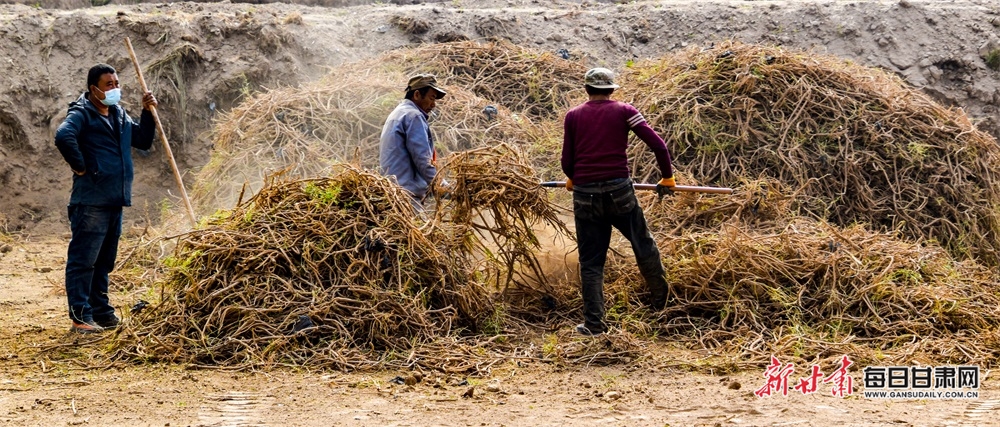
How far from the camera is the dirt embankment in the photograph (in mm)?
12273

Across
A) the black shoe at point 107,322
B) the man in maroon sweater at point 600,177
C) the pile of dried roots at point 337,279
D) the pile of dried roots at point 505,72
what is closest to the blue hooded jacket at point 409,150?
the pile of dried roots at point 337,279

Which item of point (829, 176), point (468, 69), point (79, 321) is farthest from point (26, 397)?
point (468, 69)

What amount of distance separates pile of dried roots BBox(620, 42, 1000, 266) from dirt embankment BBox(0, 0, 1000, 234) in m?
4.42

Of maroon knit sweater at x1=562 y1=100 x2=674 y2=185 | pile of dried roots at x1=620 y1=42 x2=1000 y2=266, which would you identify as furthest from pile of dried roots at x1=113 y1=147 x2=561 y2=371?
pile of dried roots at x1=620 y1=42 x2=1000 y2=266

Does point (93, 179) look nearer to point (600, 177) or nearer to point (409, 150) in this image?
point (409, 150)

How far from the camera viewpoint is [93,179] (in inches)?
237

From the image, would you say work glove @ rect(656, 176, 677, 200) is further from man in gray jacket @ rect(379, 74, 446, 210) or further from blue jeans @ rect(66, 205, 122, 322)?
blue jeans @ rect(66, 205, 122, 322)

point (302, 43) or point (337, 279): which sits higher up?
point (302, 43)

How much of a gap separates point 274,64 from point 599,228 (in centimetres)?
824

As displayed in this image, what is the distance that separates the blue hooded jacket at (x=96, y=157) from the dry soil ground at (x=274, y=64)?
34.8 inches

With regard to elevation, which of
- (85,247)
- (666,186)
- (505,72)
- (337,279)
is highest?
(505,72)
